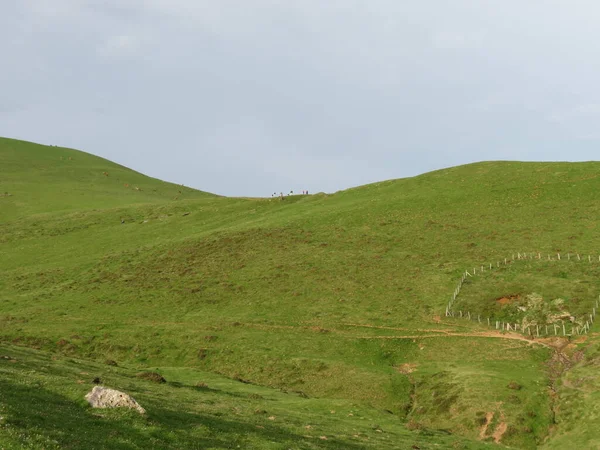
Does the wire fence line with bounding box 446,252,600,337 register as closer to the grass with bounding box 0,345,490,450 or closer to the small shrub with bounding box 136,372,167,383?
the grass with bounding box 0,345,490,450

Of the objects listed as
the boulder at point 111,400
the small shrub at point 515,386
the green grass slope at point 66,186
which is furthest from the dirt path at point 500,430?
the green grass slope at point 66,186

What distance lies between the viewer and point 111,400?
25781 millimetres

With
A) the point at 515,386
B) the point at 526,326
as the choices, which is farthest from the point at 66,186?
the point at 515,386

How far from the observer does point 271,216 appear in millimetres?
108688

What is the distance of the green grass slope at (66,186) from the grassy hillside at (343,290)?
2177 cm

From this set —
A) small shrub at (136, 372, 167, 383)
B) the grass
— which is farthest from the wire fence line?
small shrub at (136, 372, 167, 383)

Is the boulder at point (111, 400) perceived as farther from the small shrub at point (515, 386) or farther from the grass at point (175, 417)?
the small shrub at point (515, 386)

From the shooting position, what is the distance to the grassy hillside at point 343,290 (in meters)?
47.4

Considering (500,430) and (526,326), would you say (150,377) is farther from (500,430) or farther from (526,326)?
(526,326)

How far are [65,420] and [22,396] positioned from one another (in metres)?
4.39

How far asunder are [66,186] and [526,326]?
14276 cm

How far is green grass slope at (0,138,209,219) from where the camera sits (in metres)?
144

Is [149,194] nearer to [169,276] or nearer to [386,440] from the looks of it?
[169,276]

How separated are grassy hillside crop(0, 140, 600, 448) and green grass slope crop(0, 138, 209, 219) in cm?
2177
